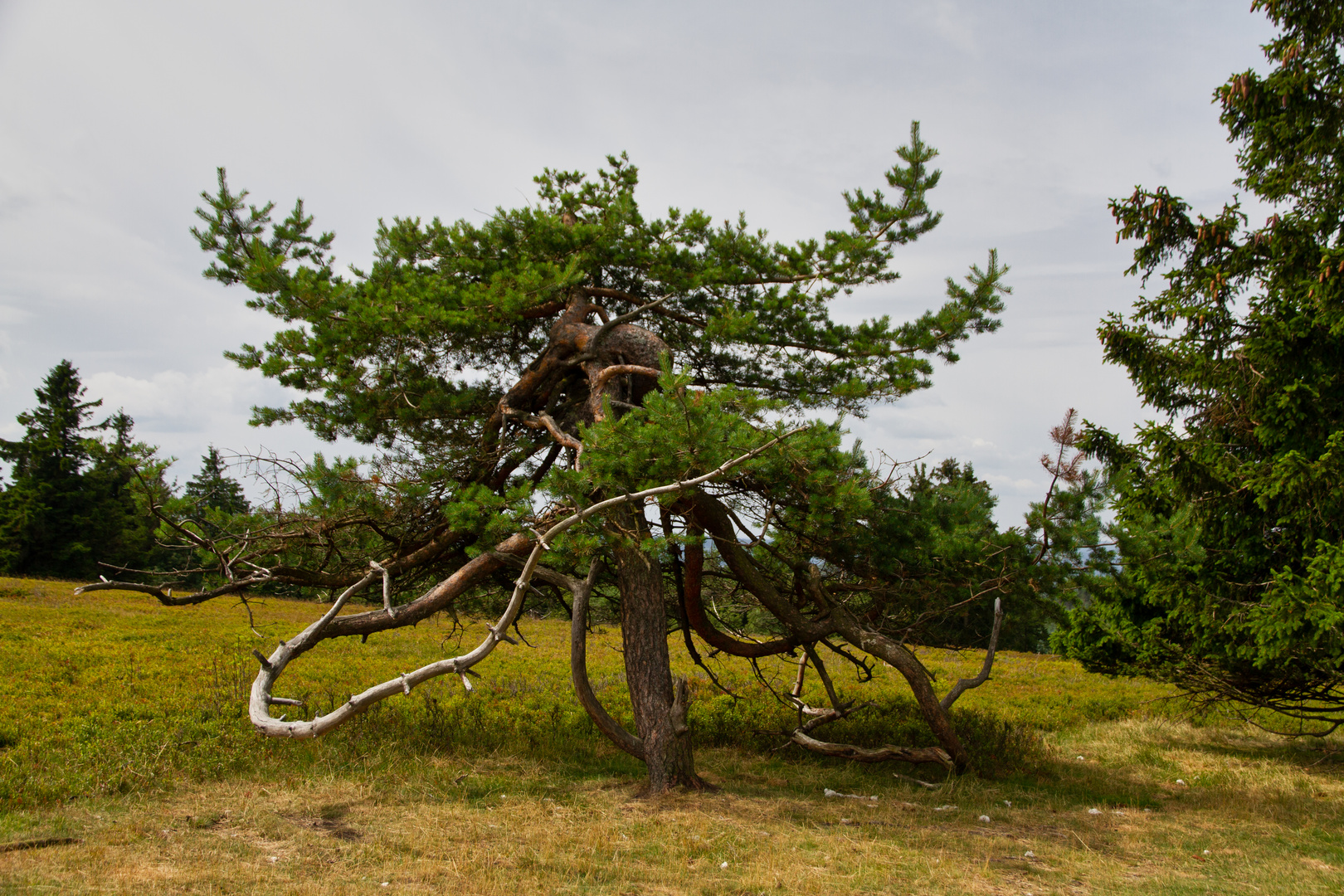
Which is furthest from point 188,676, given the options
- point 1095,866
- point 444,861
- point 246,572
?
point 1095,866

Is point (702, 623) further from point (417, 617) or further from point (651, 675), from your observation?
point (417, 617)

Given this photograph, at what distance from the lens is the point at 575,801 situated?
24.7 feet

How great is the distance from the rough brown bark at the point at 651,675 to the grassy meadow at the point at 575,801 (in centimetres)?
36

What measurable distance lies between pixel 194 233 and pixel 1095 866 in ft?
37.3

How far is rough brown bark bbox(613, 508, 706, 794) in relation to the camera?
7.80 m

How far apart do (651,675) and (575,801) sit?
4.76ft

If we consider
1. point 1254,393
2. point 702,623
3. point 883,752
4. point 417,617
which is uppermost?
point 1254,393

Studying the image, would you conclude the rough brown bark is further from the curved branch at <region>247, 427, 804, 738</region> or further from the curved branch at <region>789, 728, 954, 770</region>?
the curved branch at <region>789, 728, 954, 770</region>

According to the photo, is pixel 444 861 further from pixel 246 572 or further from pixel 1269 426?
pixel 1269 426

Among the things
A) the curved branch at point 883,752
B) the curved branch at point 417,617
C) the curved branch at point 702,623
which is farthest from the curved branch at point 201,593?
the curved branch at point 883,752

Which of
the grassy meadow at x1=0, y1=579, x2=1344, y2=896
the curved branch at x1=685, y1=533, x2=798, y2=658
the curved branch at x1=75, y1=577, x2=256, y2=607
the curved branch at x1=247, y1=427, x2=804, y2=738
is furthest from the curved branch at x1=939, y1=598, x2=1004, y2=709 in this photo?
the curved branch at x1=75, y1=577, x2=256, y2=607

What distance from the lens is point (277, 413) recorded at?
9.09 metres

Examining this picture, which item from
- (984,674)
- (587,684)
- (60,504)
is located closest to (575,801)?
(587,684)

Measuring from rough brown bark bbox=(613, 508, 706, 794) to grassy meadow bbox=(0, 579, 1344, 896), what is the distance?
36 centimetres
